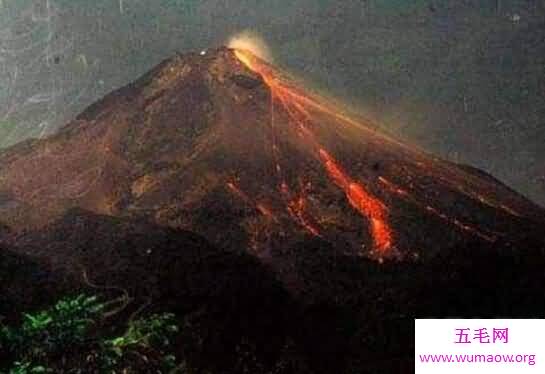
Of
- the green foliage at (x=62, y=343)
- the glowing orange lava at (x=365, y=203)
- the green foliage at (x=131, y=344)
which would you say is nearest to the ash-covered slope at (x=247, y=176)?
the glowing orange lava at (x=365, y=203)

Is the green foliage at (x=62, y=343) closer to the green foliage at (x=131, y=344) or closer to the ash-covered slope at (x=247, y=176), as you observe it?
the green foliage at (x=131, y=344)

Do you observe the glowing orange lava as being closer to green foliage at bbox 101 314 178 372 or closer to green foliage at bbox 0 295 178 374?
green foliage at bbox 101 314 178 372


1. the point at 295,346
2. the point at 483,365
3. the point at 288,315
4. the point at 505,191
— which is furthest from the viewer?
the point at 505,191

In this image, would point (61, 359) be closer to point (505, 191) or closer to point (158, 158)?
point (158, 158)

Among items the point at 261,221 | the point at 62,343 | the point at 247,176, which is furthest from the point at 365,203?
the point at 62,343

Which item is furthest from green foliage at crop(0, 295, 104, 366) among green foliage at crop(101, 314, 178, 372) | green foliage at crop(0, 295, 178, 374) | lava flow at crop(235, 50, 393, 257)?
lava flow at crop(235, 50, 393, 257)

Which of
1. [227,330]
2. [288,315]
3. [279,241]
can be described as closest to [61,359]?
[227,330]

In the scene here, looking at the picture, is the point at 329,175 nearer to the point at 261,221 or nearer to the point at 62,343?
the point at 261,221
